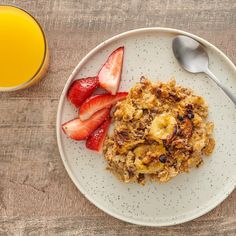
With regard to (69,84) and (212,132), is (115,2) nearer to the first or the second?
(69,84)

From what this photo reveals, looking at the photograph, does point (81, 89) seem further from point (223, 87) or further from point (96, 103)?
point (223, 87)

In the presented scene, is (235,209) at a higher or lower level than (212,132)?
lower

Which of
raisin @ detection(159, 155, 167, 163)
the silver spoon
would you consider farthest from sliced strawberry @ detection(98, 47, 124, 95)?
raisin @ detection(159, 155, 167, 163)

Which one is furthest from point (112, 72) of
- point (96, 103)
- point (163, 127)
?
point (163, 127)

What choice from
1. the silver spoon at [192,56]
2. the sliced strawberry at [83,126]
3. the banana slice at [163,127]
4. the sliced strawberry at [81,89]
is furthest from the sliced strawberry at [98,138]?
the silver spoon at [192,56]

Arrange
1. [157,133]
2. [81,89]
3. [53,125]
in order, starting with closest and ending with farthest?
[157,133] → [81,89] → [53,125]

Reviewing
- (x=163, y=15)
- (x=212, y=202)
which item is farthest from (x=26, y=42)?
(x=212, y=202)
